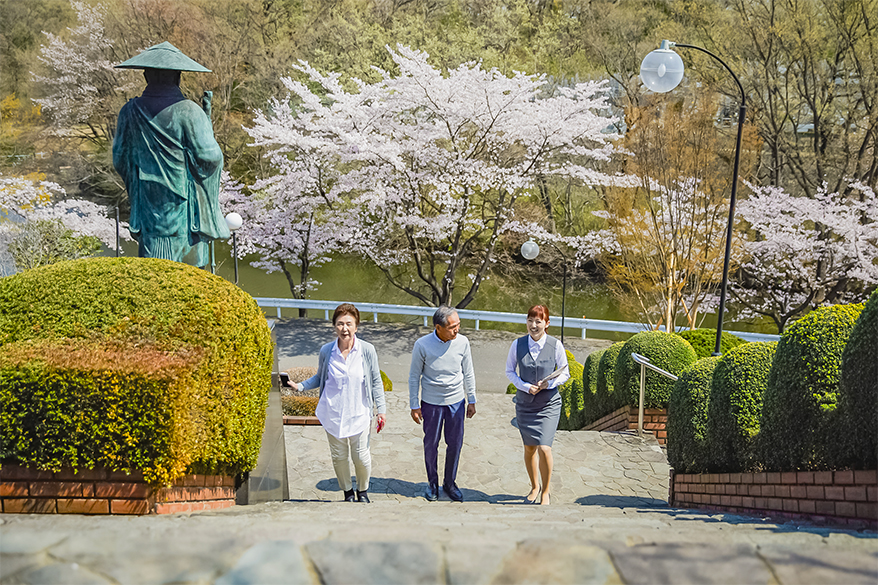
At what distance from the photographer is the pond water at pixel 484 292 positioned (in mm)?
23969

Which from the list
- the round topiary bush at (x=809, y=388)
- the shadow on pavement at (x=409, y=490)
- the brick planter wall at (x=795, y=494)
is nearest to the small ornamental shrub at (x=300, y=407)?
the shadow on pavement at (x=409, y=490)

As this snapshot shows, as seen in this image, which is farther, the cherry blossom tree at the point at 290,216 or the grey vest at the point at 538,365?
the cherry blossom tree at the point at 290,216

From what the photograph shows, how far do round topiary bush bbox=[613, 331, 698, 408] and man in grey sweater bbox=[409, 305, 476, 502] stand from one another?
325cm

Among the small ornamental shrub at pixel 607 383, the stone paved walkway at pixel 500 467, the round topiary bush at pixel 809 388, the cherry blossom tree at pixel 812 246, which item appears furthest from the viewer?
the cherry blossom tree at pixel 812 246

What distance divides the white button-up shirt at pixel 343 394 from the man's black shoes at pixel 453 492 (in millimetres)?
1213

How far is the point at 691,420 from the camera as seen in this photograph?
4898mm

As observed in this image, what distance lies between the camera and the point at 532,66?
79.0 feet

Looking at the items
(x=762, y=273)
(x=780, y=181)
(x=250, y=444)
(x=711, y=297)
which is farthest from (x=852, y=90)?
(x=250, y=444)

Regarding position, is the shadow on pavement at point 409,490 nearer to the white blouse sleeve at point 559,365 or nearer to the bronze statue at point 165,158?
the white blouse sleeve at point 559,365

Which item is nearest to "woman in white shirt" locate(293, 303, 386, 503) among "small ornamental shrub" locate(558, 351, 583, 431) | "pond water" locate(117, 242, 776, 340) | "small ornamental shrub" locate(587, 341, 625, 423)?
"small ornamental shrub" locate(587, 341, 625, 423)

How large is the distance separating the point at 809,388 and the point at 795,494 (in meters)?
0.61

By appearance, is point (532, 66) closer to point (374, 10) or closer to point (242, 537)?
point (374, 10)

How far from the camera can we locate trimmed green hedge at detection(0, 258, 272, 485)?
2.58m

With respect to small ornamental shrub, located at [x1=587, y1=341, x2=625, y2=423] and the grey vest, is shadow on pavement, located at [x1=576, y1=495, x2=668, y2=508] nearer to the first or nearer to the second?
the grey vest
